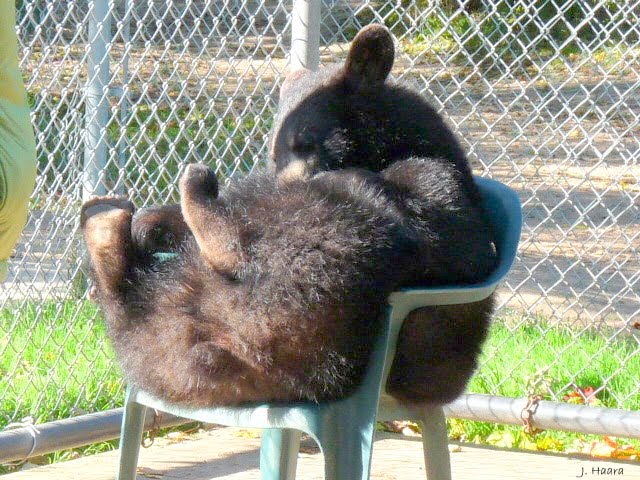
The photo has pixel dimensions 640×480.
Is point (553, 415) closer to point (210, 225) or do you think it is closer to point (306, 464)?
point (306, 464)

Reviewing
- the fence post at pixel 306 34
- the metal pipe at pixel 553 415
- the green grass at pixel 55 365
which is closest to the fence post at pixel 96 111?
the green grass at pixel 55 365

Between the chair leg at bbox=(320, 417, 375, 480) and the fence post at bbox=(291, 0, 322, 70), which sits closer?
the chair leg at bbox=(320, 417, 375, 480)

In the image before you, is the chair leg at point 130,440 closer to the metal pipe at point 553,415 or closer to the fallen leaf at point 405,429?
the metal pipe at point 553,415

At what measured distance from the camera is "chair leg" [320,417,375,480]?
93.6 inches

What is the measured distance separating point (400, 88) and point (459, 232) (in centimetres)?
74

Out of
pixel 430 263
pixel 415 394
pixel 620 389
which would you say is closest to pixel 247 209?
pixel 430 263

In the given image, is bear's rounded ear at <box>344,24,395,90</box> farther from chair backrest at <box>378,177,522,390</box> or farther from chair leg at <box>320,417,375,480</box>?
chair leg at <box>320,417,375,480</box>

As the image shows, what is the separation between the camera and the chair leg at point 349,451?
7.80 ft

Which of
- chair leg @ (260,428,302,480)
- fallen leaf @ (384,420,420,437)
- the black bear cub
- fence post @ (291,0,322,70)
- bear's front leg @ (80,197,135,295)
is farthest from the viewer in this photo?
fallen leaf @ (384,420,420,437)

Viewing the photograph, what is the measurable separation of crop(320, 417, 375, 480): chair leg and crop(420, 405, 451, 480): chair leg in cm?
44

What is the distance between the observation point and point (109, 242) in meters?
2.54

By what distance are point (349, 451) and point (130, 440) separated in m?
0.82
